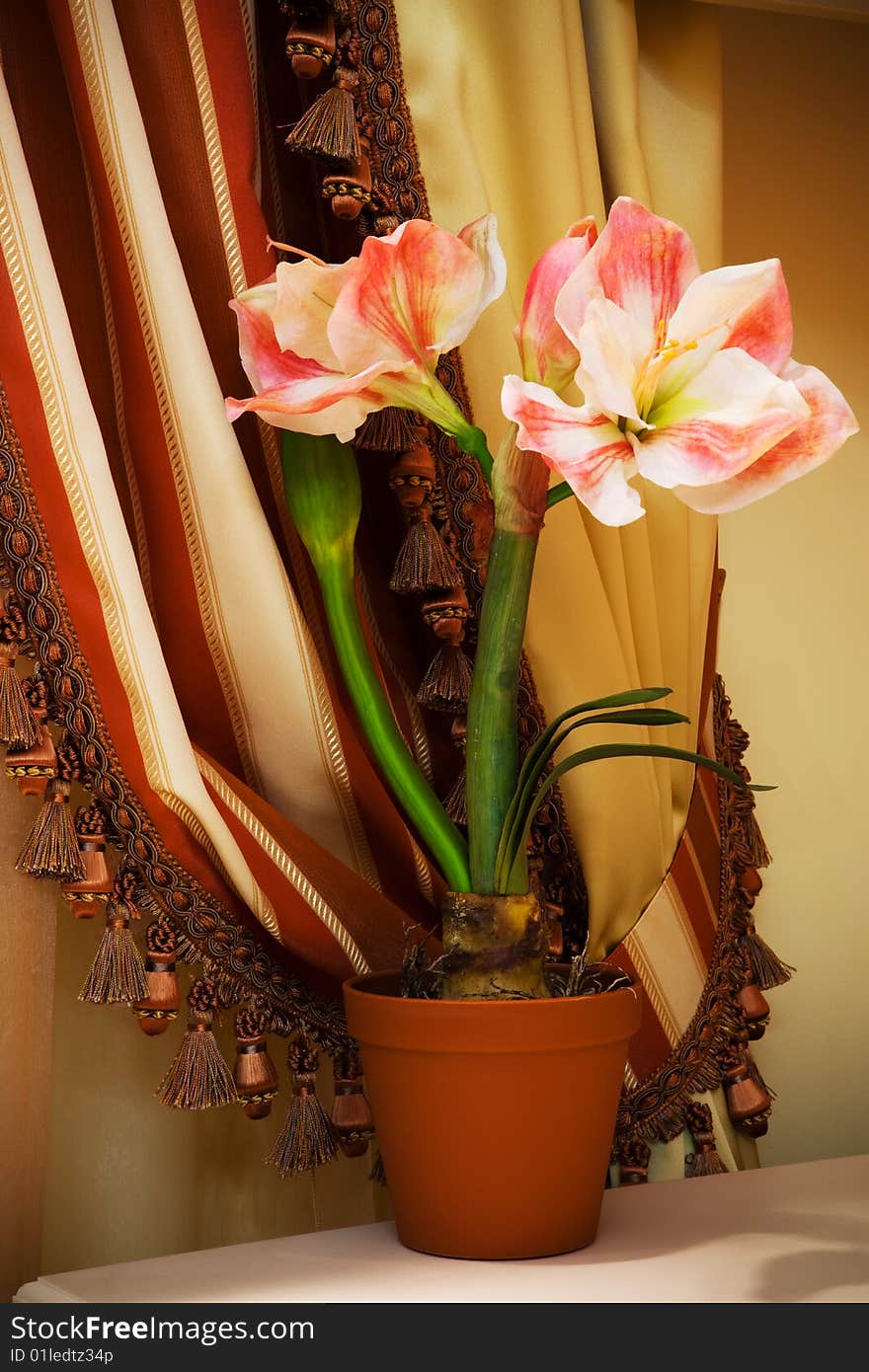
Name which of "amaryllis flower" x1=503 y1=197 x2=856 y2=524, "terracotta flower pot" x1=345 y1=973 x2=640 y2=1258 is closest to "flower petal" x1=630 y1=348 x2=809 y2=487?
"amaryllis flower" x1=503 y1=197 x2=856 y2=524

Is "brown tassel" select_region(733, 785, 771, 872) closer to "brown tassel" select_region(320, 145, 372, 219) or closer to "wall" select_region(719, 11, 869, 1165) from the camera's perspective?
"wall" select_region(719, 11, 869, 1165)

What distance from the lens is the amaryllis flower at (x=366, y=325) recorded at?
0.73 metres

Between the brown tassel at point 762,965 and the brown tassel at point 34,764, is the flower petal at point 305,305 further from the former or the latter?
the brown tassel at point 762,965

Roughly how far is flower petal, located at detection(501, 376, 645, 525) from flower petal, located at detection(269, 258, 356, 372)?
15 cm

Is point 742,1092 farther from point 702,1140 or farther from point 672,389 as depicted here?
point 672,389

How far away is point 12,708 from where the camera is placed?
0.79 metres

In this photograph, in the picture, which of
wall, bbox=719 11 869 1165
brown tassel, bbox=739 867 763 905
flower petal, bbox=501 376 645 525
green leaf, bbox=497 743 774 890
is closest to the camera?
flower petal, bbox=501 376 645 525

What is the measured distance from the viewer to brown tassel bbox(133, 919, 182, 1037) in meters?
0.80

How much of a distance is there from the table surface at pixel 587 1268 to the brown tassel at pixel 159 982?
0.48 ft

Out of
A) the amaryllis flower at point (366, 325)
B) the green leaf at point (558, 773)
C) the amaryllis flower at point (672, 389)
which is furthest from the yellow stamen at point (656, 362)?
the green leaf at point (558, 773)

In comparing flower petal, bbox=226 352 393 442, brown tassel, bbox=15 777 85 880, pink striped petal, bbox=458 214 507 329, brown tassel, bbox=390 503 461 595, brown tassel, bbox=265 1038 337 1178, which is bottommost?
brown tassel, bbox=265 1038 337 1178

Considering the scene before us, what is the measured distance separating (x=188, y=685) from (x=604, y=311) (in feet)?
1.31

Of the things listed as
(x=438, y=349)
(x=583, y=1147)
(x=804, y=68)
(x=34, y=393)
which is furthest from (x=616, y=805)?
(x=804, y=68)

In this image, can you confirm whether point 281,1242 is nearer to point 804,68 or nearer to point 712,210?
point 712,210
